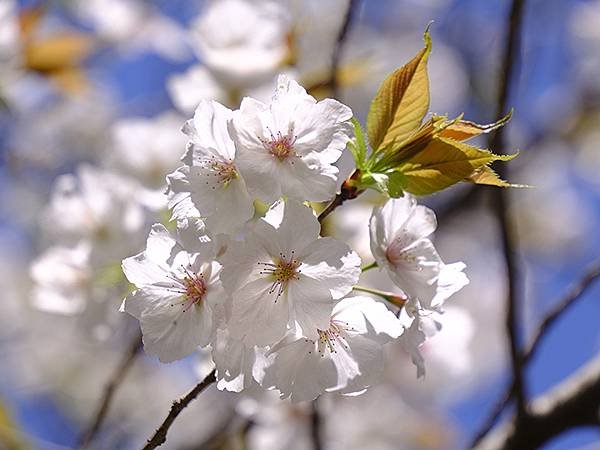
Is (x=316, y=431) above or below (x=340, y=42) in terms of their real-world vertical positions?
below

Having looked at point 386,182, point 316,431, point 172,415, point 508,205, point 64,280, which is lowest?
point 316,431

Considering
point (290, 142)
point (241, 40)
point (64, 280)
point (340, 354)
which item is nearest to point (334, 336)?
point (340, 354)

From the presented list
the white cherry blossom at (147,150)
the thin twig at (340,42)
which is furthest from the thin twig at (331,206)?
the white cherry blossom at (147,150)

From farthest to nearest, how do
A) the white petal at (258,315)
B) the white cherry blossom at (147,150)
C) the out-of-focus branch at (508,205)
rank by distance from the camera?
the white cherry blossom at (147,150) < the out-of-focus branch at (508,205) < the white petal at (258,315)

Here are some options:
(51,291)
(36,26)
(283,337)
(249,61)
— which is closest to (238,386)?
(283,337)

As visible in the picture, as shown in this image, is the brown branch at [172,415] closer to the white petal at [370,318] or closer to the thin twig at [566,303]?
the white petal at [370,318]

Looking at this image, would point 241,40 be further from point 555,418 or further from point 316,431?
point 555,418
